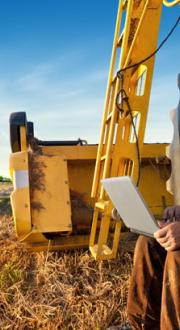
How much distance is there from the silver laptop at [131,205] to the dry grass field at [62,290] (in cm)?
92

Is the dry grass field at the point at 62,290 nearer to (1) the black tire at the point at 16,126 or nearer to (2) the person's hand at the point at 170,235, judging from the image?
(1) the black tire at the point at 16,126

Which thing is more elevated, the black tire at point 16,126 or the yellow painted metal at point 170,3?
the yellow painted metal at point 170,3

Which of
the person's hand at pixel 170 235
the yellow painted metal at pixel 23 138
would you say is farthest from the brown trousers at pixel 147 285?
the yellow painted metal at pixel 23 138

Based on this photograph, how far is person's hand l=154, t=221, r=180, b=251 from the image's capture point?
1.99m

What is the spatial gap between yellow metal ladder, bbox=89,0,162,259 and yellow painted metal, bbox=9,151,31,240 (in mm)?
580

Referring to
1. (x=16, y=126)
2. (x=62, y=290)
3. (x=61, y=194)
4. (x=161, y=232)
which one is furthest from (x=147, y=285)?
(x=16, y=126)

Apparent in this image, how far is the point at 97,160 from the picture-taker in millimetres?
4023

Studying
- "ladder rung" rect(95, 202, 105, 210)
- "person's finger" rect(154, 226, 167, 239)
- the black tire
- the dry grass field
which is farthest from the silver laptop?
the black tire

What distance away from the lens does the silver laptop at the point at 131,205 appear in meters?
2.09

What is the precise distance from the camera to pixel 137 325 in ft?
8.09

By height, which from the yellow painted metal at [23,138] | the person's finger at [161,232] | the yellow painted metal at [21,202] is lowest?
the yellow painted metal at [21,202]

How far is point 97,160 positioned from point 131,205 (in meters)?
1.83

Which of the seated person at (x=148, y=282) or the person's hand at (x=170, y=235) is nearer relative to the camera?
the person's hand at (x=170, y=235)

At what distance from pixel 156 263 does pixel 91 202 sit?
2010 mm
